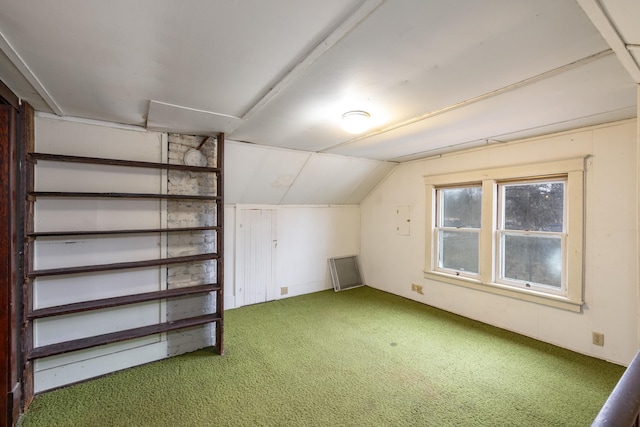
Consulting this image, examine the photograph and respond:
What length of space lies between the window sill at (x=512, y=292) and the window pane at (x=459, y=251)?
18 centimetres

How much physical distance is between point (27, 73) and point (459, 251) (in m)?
4.41

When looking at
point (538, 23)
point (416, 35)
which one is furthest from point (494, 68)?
point (416, 35)

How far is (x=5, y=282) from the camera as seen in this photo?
73.6 inches

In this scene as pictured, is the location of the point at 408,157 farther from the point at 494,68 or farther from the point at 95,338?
the point at 95,338

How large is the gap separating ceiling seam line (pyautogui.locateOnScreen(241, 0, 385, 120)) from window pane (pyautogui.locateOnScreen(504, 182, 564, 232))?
2.94 metres

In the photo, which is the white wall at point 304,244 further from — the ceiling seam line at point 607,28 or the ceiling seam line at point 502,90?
the ceiling seam line at point 607,28

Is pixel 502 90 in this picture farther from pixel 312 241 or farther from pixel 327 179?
pixel 312 241

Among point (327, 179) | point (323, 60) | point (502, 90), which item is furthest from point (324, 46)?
point (327, 179)

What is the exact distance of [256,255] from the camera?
13.9ft

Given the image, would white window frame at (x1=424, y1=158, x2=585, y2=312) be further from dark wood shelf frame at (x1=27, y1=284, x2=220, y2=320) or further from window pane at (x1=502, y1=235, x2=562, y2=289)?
dark wood shelf frame at (x1=27, y1=284, x2=220, y2=320)

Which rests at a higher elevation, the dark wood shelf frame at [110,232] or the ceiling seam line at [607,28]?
the ceiling seam line at [607,28]

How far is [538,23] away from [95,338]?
351cm

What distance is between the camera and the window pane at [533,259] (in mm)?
2979

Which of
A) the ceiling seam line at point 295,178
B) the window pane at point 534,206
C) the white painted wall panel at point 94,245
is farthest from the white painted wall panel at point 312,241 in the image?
the window pane at point 534,206
